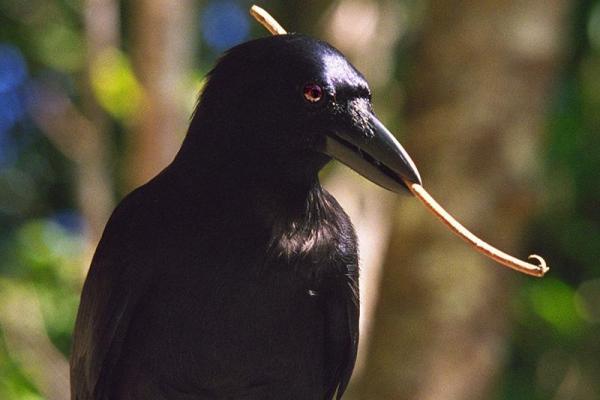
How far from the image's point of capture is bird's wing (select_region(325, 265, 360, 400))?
10.7 feet

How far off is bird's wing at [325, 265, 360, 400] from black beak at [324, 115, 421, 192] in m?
0.37

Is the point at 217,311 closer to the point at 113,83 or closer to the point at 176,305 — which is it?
the point at 176,305

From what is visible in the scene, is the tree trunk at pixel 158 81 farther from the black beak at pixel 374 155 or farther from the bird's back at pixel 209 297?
the black beak at pixel 374 155

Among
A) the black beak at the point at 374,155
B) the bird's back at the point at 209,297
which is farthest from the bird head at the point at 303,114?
the bird's back at the point at 209,297

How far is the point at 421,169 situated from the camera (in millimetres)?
5539

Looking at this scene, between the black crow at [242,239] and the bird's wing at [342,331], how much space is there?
0.04 feet

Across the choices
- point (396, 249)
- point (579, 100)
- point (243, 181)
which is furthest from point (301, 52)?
point (579, 100)

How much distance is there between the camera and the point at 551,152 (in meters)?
6.81

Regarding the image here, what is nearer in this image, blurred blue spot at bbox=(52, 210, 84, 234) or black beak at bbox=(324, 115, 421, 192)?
black beak at bbox=(324, 115, 421, 192)

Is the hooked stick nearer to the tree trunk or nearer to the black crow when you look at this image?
the black crow

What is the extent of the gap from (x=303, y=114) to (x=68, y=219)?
5.73 meters

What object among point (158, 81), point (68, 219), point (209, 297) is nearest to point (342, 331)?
point (209, 297)

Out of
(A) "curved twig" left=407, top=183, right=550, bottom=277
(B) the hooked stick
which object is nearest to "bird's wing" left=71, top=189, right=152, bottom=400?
(B) the hooked stick

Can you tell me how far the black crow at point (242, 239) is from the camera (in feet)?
9.75
